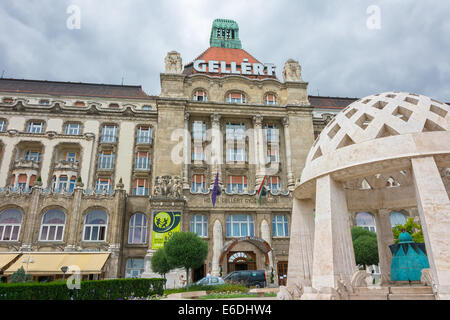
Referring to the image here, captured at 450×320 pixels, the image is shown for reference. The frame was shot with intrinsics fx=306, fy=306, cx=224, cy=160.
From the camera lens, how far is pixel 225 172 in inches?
1634

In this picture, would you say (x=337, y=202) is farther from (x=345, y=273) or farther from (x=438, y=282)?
(x=438, y=282)

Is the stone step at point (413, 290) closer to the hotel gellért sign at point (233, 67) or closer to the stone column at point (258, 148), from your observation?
the stone column at point (258, 148)

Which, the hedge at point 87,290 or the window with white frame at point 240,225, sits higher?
the window with white frame at point 240,225

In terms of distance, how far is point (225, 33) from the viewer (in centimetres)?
6384

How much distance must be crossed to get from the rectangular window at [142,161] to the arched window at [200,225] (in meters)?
11.4

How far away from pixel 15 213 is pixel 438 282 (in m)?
37.9

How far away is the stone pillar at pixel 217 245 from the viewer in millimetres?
33375

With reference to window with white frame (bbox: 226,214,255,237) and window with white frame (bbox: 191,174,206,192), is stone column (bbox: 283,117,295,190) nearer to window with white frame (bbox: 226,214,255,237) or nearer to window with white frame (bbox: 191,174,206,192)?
window with white frame (bbox: 226,214,255,237)

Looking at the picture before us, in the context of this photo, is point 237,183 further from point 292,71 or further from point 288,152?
point 292,71

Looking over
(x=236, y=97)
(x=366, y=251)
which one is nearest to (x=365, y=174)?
(x=366, y=251)

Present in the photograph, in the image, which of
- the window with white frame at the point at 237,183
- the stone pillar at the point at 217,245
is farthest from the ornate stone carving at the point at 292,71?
the stone pillar at the point at 217,245

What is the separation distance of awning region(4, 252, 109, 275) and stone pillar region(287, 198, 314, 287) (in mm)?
22229

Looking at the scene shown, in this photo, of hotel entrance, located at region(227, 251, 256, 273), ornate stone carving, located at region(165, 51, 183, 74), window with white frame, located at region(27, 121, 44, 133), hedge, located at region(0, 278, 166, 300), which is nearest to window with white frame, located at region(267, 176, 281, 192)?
hotel entrance, located at region(227, 251, 256, 273)

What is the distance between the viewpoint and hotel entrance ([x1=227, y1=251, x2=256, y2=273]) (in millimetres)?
34750
